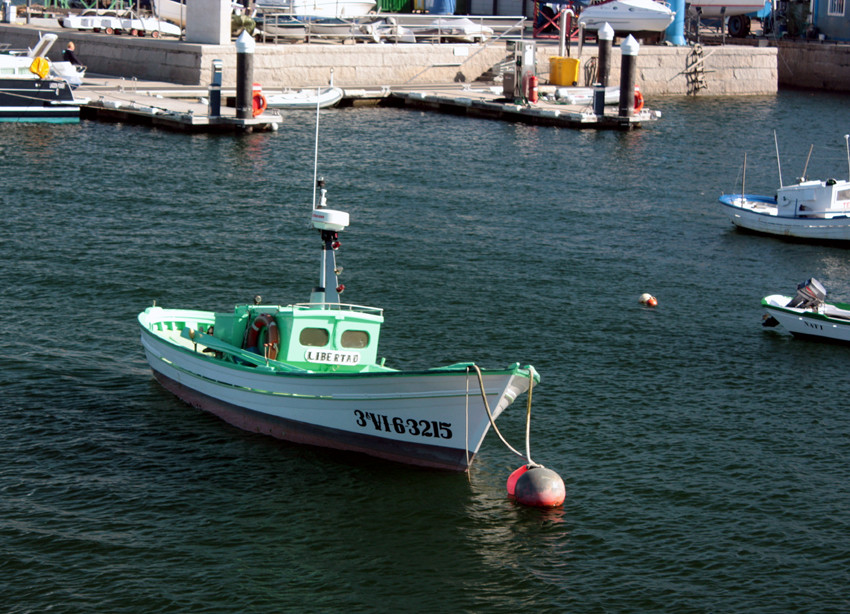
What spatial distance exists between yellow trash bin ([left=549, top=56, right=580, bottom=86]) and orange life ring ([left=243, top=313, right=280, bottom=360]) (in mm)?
50593

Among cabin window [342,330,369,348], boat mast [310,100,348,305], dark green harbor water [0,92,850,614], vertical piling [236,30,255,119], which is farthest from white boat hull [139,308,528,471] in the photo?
vertical piling [236,30,255,119]

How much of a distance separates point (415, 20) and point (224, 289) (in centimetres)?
6001

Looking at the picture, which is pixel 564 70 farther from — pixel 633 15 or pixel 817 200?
pixel 817 200

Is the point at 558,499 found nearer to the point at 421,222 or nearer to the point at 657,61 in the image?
the point at 421,222

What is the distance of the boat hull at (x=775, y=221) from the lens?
126 ft

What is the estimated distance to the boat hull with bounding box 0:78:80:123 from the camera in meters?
52.7

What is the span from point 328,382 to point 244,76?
1402 inches

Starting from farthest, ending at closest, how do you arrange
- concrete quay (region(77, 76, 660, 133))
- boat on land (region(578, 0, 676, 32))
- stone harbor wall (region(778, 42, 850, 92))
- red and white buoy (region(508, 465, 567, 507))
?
stone harbor wall (region(778, 42, 850, 92)) < boat on land (region(578, 0, 676, 32)) < concrete quay (region(77, 76, 660, 133)) < red and white buoy (region(508, 465, 567, 507))

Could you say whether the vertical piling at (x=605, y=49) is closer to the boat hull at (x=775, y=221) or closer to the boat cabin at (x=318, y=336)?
the boat hull at (x=775, y=221)

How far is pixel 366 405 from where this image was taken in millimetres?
20062

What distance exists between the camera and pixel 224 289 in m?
30.5

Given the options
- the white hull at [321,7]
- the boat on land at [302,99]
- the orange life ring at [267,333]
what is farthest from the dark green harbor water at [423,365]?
the white hull at [321,7]

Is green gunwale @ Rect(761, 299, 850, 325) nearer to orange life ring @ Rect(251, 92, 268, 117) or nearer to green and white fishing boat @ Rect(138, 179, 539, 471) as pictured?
green and white fishing boat @ Rect(138, 179, 539, 471)

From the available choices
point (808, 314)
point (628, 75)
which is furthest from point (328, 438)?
point (628, 75)
